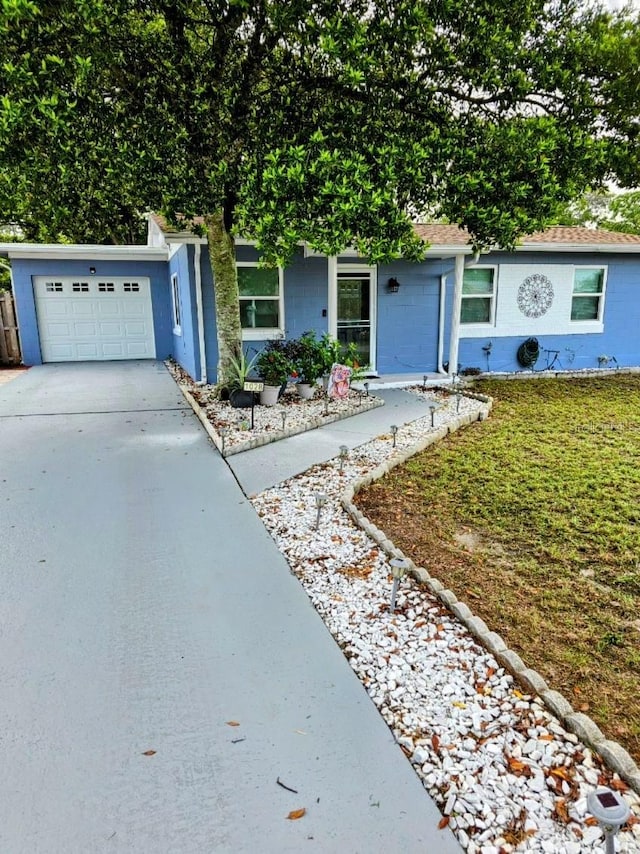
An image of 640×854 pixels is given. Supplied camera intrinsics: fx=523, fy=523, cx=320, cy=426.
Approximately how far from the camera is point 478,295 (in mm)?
10617

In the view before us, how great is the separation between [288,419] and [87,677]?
4.76m

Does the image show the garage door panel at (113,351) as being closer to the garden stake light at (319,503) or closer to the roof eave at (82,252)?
the roof eave at (82,252)

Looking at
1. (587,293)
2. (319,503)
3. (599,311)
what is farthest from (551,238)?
(319,503)

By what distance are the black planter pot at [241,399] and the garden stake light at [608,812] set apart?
6.30 meters

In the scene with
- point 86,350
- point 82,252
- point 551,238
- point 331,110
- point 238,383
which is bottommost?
point 238,383

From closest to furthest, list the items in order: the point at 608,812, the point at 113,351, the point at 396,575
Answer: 1. the point at 608,812
2. the point at 396,575
3. the point at 113,351

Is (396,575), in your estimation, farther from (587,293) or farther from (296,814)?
(587,293)

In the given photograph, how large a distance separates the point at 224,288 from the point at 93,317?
6.65 m

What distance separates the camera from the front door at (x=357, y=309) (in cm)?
977

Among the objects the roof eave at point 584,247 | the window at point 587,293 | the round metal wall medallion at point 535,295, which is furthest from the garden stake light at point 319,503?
the window at point 587,293

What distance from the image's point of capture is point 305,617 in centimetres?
277

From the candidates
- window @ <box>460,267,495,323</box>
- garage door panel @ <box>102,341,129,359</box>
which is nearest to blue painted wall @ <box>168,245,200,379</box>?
garage door panel @ <box>102,341,129,359</box>

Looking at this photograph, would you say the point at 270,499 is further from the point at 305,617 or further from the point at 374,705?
the point at 374,705

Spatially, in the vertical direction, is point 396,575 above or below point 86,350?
below
